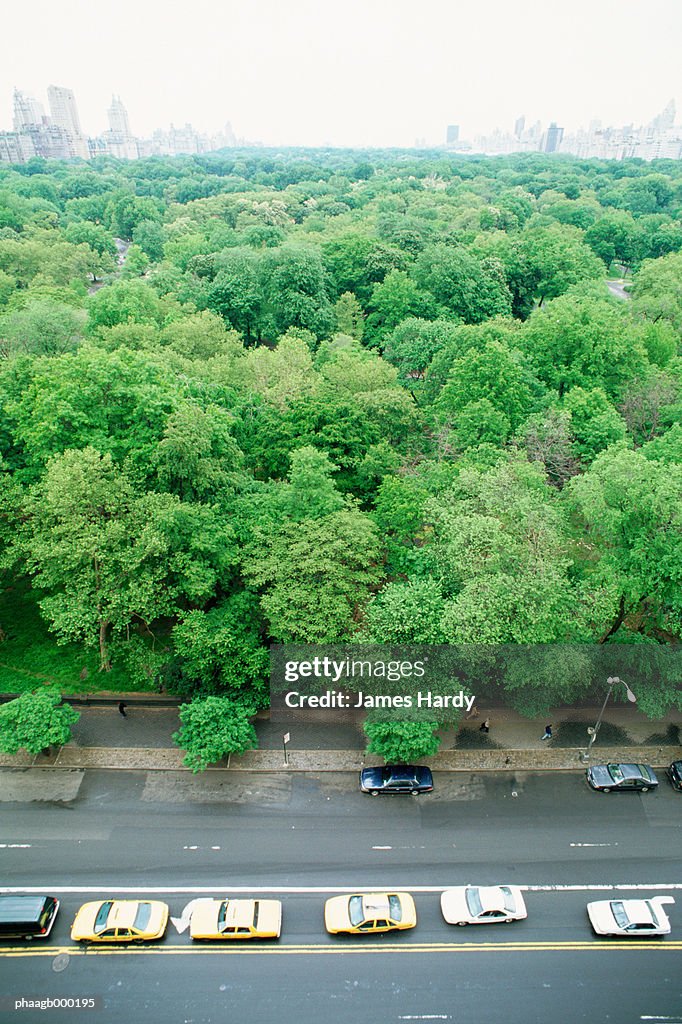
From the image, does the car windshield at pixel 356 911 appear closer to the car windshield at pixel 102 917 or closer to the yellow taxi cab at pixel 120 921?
the yellow taxi cab at pixel 120 921

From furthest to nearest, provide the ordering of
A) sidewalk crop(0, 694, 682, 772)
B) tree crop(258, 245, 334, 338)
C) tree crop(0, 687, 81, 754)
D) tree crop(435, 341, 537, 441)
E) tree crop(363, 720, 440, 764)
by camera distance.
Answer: tree crop(258, 245, 334, 338) → tree crop(435, 341, 537, 441) → sidewalk crop(0, 694, 682, 772) → tree crop(0, 687, 81, 754) → tree crop(363, 720, 440, 764)

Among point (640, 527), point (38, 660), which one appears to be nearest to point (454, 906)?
point (640, 527)

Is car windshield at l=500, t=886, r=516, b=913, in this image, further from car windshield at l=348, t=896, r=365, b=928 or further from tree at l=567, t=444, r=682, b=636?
tree at l=567, t=444, r=682, b=636

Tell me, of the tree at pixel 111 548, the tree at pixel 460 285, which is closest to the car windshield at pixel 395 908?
the tree at pixel 111 548

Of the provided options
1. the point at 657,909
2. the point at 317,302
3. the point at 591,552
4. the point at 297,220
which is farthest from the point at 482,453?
the point at 297,220

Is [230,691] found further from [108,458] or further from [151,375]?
[151,375]

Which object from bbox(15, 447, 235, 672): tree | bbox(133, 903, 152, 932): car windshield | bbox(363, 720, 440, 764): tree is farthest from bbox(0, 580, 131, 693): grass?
bbox(363, 720, 440, 764): tree
